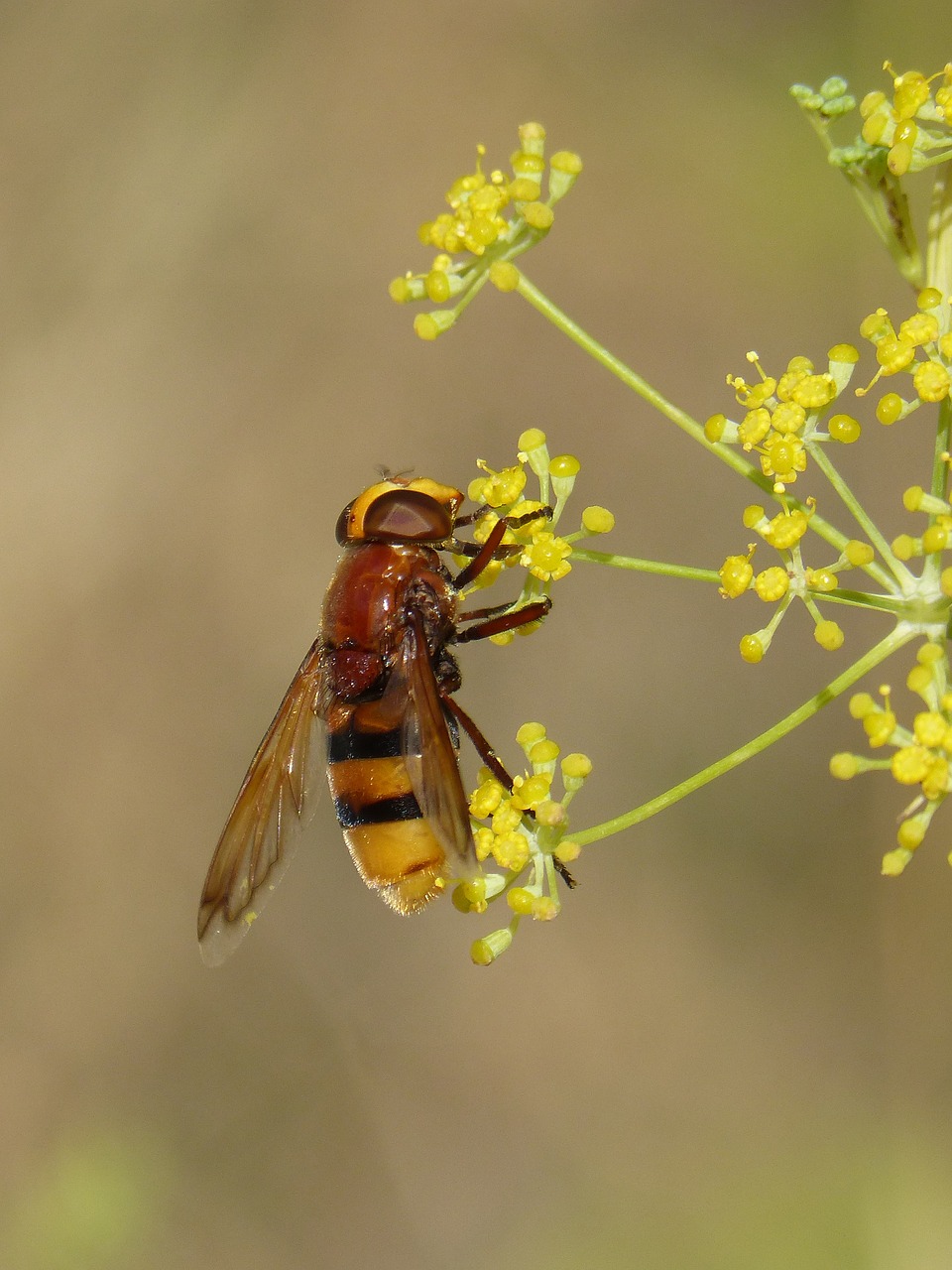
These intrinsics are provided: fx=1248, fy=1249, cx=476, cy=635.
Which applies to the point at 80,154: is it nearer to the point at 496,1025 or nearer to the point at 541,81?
the point at 541,81

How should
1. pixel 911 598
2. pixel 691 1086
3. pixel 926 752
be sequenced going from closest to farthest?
pixel 926 752 → pixel 911 598 → pixel 691 1086

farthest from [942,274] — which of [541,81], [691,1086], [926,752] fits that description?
[541,81]

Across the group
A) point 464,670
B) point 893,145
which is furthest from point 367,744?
point 464,670

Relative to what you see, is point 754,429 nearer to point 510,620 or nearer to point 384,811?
point 510,620

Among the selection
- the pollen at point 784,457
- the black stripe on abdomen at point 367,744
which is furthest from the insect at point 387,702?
the pollen at point 784,457

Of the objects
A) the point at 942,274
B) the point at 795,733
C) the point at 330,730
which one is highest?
the point at 942,274
